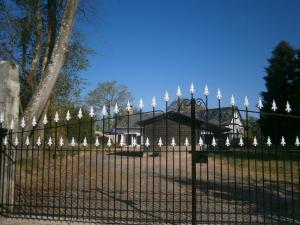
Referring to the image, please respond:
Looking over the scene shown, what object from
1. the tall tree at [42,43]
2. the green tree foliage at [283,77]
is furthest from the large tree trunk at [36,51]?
the green tree foliage at [283,77]

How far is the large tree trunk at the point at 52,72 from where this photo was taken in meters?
12.5

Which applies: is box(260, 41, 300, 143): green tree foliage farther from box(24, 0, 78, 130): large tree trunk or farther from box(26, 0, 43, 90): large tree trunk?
box(24, 0, 78, 130): large tree trunk

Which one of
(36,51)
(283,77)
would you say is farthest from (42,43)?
(283,77)

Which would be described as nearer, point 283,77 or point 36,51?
point 36,51

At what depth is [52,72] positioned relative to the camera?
42.4 ft

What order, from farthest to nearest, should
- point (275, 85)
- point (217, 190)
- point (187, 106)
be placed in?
1. point (275, 85)
2. point (217, 190)
3. point (187, 106)

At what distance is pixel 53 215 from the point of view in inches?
267

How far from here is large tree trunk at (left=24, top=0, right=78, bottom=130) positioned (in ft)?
40.9

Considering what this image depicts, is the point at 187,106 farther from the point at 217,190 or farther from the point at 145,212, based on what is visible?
the point at 217,190

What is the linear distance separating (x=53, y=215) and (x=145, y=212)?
2042 mm

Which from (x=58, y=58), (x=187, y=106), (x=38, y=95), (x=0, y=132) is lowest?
(x=0, y=132)

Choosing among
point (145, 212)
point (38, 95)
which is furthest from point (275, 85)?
point (145, 212)

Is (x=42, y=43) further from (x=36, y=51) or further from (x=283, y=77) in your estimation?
(x=283, y=77)

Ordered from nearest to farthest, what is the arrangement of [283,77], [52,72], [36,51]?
[52,72], [36,51], [283,77]
